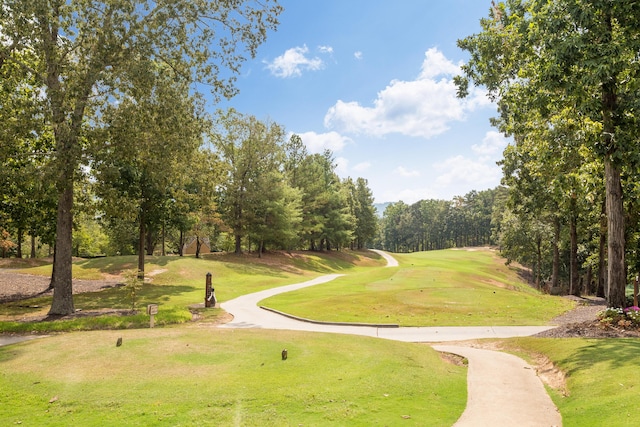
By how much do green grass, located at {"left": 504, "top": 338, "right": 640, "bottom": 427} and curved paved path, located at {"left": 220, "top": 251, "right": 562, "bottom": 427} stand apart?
0.45 meters

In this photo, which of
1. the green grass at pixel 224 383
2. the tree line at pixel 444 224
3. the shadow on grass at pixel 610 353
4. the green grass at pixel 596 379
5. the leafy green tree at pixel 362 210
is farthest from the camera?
the tree line at pixel 444 224

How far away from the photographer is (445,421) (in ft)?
24.0

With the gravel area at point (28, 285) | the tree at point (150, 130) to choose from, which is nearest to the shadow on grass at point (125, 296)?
the gravel area at point (28, 285)

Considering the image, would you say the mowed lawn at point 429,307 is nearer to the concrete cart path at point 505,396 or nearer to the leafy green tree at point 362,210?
the concrete cart path at point 505,396

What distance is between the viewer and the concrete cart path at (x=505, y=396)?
735 centimetres

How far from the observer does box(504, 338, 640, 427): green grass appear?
699cm

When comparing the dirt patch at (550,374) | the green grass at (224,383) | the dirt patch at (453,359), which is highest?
the green grass at (224,383)

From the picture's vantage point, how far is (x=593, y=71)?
12438 mm

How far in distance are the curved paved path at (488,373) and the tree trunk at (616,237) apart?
132 inches

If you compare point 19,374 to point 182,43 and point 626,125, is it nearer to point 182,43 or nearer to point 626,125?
point 182,43

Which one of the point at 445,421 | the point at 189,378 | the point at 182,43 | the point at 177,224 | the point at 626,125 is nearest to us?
the point at 445,421

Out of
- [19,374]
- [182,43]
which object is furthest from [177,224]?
[19,374]

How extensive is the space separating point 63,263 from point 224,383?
50.0 ft

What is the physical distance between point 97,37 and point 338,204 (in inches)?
2167
